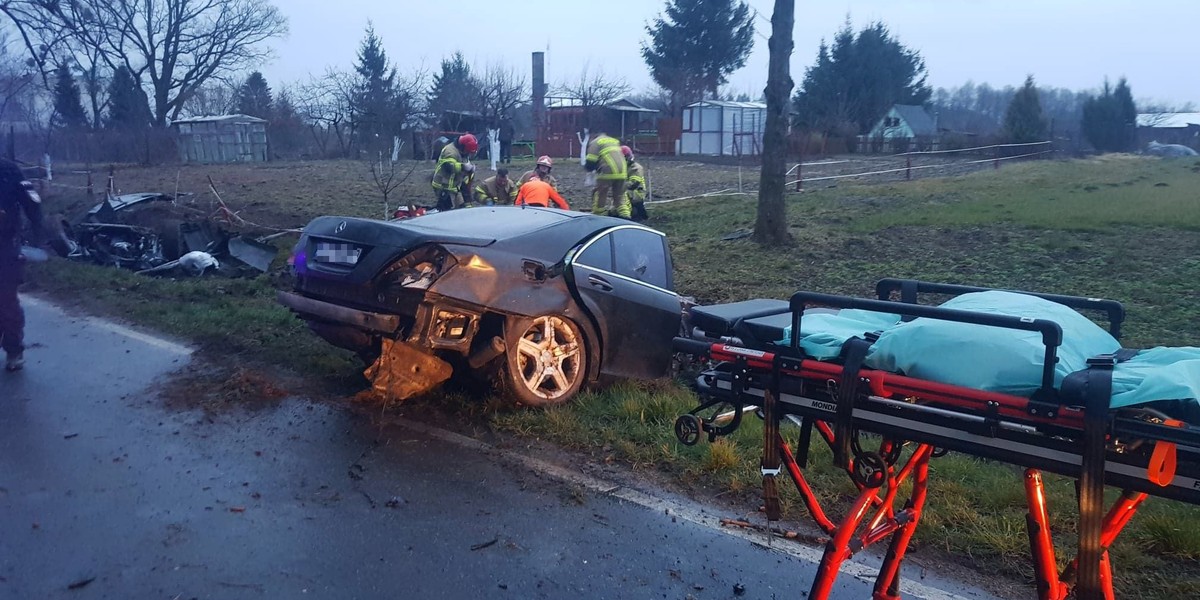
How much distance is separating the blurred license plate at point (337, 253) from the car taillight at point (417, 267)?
29 cm

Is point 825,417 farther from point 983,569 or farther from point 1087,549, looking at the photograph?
point 983,569

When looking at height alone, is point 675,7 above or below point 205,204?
above

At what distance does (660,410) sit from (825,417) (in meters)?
2.92

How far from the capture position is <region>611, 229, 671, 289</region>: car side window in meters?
6.49

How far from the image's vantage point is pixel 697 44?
55.8 meters

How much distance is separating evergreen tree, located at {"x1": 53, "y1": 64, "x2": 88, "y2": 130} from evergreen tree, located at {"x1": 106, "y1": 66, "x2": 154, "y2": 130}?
59.8 inches

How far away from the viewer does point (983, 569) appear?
13.3ft

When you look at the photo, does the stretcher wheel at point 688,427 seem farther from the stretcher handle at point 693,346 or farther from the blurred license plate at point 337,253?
the blurred license plate at point 337,253

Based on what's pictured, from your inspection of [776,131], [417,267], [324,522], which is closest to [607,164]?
[776,131]

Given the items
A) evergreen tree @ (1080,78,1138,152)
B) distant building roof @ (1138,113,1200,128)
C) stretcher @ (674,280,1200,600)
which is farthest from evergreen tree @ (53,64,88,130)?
distant building roof @ (1138,113,1200,128)

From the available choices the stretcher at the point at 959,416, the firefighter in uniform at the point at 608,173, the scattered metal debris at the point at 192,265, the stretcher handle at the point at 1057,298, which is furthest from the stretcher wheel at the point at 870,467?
the scattered metal debris at the point at 192,265

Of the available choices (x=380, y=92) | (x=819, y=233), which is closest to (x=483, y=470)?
(x=819, y=233)

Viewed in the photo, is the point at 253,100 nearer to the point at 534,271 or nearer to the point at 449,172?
the point at 449,172

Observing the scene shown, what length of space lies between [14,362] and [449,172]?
19.9 feet
